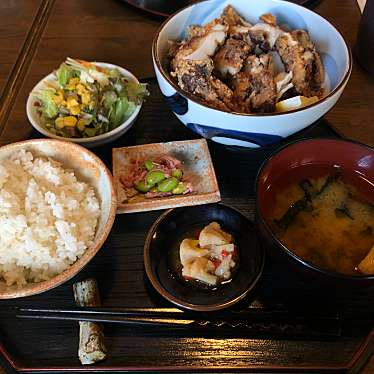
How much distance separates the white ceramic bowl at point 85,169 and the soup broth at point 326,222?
46 cm

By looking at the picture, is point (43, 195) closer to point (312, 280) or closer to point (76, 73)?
point (76, 73)

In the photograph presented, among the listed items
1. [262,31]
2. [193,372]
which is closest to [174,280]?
[193,372]

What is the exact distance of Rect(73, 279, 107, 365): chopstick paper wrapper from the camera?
3.61ft

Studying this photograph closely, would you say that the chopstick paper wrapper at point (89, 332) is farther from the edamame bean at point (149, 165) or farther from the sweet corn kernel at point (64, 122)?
the sweet corn kernel at point (64, 122)

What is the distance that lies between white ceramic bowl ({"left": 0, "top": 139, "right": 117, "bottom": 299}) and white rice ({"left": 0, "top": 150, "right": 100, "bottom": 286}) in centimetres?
3

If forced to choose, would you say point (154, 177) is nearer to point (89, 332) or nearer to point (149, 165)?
point (149, 165)

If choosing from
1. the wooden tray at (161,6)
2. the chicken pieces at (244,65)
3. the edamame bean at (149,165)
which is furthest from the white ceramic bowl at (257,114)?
the wooden tray at (161,6)

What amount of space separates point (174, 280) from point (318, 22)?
104 centimetres

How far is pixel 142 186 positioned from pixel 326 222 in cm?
57

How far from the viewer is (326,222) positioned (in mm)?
1273

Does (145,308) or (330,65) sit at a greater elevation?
(330,65)

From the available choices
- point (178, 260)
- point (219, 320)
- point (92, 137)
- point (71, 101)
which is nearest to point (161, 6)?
point (71, 101)

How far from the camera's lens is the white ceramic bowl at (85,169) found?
1.22 meters

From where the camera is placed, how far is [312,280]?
1.12 meters
